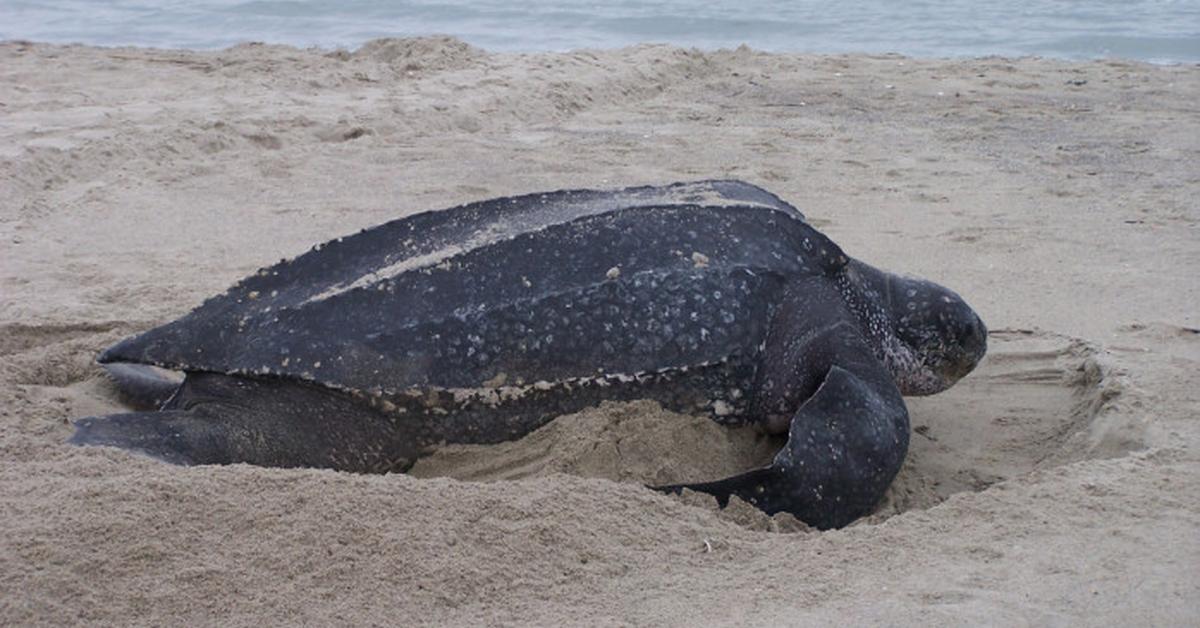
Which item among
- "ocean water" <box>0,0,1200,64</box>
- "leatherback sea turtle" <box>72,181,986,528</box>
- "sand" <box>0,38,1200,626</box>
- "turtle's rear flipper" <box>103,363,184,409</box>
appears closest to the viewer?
"sand" <box>0,38,1200,626</box>

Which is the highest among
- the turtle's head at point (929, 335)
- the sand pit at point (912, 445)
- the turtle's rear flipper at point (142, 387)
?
the turtle's head at point (929, 335)

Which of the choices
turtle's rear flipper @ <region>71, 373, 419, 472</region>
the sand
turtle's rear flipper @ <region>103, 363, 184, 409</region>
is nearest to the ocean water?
the sand

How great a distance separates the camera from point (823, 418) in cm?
253

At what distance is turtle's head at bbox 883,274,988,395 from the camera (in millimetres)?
3039

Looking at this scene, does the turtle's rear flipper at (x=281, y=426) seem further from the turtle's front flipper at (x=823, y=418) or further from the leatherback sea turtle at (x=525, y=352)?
the turtle's front flipper at (x=823, y=418)

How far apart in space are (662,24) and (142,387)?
9856mm

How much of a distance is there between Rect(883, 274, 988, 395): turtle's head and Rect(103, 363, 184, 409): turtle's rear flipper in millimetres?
1794

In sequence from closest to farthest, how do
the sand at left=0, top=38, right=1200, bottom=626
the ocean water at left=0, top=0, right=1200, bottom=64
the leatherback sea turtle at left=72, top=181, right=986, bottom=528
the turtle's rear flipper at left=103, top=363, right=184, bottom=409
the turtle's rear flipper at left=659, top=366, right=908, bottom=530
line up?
the sand at left=0, top=38, right=1200, bottom=626
the turtle's rear flipper at left=659, top=366, right=908, bottom=530
the leatherback sea turtle at left=72, top=181, right=986, bottom=528
the turtle's rear flipper at left=103, top=363, right=184, bottom=409
the ocean water at left=0, top=0, right=1200, bottom=64

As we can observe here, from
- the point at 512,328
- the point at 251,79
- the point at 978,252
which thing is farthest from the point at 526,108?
the point at 512,328

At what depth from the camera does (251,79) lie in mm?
6910

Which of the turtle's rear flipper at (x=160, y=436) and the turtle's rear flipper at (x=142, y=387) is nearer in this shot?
the turtle's rear flipper at (x=160, y=436)

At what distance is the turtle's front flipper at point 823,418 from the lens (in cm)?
243

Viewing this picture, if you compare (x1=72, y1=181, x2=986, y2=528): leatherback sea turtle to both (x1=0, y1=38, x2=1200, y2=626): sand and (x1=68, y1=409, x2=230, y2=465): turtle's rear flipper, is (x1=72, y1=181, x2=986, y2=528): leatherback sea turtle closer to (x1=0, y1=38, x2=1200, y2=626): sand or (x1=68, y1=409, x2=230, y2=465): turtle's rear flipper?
(x1=68, y1=409, x2=230, y2=465): turtle's rear flipper

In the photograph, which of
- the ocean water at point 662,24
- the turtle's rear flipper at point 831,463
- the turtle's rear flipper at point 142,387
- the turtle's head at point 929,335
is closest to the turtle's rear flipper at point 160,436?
the turtle's rear flipper at point 142,387
